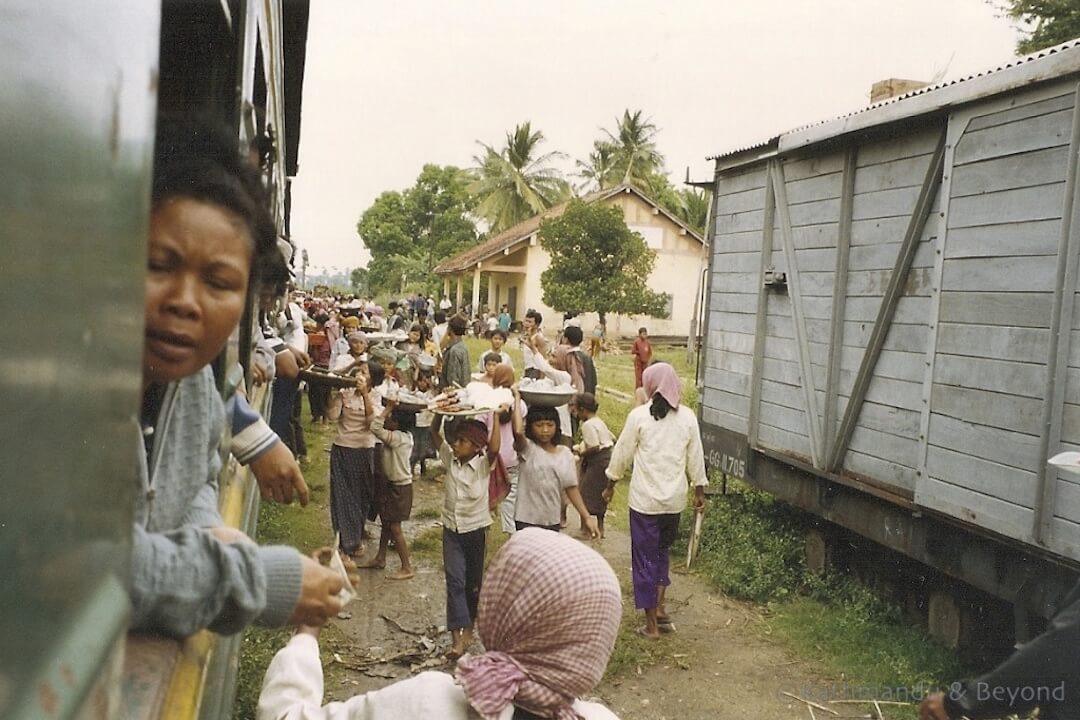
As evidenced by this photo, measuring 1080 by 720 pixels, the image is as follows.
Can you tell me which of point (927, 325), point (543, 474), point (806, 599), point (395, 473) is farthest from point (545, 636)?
point (806, 599)

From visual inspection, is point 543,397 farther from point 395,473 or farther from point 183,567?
point 183,567

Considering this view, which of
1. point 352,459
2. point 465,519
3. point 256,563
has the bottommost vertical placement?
point 465,519

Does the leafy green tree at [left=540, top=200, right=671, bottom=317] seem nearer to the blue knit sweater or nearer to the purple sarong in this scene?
the purple sarong

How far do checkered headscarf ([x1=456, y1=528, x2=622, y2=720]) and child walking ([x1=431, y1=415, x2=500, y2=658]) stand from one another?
3.54 meters

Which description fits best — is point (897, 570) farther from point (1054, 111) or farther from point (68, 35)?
point (68, 35)

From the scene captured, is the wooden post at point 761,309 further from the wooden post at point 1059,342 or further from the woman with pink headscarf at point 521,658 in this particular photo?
the woman with pink headscarf at point 521,658

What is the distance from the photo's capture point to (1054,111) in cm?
408

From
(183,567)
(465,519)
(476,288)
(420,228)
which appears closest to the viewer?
(183,567)

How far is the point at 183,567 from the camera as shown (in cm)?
97

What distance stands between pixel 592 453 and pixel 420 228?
1923 inches

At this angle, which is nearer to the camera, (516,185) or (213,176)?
(213,176)

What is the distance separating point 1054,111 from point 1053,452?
1.57 m

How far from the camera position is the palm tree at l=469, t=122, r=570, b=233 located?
3825cm

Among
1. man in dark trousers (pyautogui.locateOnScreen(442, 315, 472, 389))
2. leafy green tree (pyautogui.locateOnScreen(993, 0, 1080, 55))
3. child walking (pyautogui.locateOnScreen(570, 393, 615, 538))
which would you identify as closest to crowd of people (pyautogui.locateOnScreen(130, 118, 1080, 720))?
child walking (pyautogui.locateOnScreen(570, 393, 615, 538))
